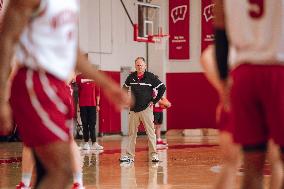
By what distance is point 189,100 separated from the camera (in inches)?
1021

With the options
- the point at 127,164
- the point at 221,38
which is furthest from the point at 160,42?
the point at 221,38

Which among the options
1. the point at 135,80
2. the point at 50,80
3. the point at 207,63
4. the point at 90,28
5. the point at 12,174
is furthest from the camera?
the point at 90,28

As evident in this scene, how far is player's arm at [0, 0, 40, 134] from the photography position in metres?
3.50

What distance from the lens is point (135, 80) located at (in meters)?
13.0

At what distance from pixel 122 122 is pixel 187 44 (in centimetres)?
396

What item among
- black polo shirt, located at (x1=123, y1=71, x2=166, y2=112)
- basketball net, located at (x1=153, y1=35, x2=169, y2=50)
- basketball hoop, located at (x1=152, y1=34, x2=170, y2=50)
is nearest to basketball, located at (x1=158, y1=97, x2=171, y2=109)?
basketball hoop, located at (x1=152, y1=34, x2=170, y2=50)

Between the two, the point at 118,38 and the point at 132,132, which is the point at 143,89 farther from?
the point at 118,38

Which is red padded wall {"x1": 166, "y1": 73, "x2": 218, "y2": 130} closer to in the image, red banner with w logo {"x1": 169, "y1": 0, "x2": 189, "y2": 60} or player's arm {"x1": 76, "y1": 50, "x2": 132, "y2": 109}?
red banner with w logo {"x1": 169, "y1": 0, "x2": 189, "y2": 60}

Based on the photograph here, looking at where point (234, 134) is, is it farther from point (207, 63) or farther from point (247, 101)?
point (207, 63)

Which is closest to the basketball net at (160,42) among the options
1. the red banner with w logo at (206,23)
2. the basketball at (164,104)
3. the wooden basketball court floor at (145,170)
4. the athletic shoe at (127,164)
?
the red banner with w logo at (206,23)

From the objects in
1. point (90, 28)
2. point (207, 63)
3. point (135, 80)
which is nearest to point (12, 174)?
point (135, 80)

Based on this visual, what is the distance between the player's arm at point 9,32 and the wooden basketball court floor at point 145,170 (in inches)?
194

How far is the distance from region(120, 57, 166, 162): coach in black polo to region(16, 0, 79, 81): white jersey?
28.7 feet

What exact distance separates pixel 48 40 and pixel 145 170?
768 cm
